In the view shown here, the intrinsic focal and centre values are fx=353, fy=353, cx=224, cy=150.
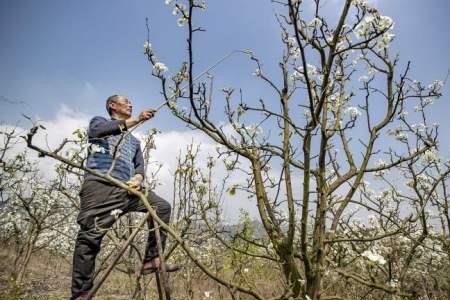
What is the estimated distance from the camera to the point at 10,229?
488 inches

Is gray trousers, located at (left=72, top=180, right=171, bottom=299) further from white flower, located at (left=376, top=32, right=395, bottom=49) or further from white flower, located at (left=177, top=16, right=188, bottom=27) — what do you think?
white flower, located at (left=376, top=32, right=395, bottom=49)

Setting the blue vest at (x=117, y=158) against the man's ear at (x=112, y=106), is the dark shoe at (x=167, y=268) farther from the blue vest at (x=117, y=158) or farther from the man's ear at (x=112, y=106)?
the man's ear at (x=112, y=106)

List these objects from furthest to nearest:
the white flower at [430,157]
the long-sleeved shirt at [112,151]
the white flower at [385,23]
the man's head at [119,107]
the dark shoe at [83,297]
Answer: the white flower at [430,157]
the man's head at [119,107]
the long-sleeved shirt at [112,151]
the dark shoe at [83,297]
the white flower at [385,23]

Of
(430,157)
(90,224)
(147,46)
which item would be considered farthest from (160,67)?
(430,157)

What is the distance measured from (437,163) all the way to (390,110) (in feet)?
8.97

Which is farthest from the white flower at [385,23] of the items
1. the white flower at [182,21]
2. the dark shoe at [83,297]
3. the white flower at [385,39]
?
the dark shoe at [83,297]

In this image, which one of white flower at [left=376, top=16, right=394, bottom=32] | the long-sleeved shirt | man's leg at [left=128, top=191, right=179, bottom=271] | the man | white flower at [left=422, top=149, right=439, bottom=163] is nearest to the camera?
white flower at [left=376, top=16, right=394, bottom=32]

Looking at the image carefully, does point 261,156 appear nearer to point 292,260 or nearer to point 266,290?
point 292,260

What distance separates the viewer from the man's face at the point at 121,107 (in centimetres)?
328

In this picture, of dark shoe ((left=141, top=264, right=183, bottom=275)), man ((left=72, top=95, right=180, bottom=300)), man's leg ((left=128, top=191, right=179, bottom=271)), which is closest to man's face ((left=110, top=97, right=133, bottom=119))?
man ((left=72, top=95, right=180, bottom=300))

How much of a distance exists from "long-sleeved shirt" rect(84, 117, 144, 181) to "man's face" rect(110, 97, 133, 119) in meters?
0.23

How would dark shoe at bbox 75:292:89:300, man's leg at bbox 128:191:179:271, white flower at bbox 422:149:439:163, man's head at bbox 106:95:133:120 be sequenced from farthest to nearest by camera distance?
white flower at bbox 422:149:439:163, man's head at bbox 106:95:133:120, man's leg at bbox 128:191:179:271, dark shoe at bbox 75:292:89:300

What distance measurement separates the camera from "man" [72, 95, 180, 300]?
101 inches

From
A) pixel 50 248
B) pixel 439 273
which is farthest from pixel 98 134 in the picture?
pixel 50 248
